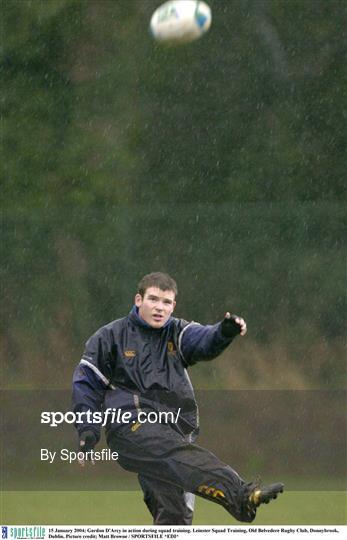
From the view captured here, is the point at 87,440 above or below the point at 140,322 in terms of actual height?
below

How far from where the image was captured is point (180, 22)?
10.3 meters

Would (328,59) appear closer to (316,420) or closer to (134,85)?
(134,85)

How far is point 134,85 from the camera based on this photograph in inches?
536

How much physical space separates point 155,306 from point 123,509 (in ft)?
6.58

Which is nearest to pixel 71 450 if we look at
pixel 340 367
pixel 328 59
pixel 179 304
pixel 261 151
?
pixel 179 304

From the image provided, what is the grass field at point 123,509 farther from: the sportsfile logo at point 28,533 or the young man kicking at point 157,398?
the young man kicking at point 157,398

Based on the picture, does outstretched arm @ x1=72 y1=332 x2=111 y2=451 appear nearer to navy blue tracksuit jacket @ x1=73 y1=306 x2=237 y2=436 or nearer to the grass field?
navy blue tracksuit jacket @ x1=73 y1=306 x2=237 y2=436

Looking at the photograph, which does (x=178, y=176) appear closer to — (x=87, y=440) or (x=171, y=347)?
(x=171, y=347)

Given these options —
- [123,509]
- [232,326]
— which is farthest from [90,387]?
[123,509]

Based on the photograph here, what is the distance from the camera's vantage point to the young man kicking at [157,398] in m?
7.67

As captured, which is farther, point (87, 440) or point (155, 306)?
point (155, 306)

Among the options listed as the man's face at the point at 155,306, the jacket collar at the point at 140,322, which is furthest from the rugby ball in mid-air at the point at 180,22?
the jacket collar at the point at 140,322

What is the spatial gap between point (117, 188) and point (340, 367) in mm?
2872

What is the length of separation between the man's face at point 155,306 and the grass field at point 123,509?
4.88 feet
